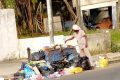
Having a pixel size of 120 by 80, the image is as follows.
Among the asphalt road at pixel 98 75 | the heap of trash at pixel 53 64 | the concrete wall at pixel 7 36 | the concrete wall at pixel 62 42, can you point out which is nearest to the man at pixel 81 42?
the heap of trash at pixel 53 64

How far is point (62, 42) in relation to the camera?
1741 cm

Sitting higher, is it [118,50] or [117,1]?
[117,1]

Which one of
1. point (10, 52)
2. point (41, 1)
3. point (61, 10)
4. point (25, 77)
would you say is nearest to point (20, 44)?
point (10, 52)

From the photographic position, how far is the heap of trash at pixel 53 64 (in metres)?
13.1

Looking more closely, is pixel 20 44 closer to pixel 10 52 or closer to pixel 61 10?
pixel 10 52

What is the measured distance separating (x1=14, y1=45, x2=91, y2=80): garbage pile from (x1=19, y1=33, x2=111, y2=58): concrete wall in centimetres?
260

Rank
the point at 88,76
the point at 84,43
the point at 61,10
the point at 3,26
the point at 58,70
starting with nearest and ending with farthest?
the point at 88,76 → the point at 58,70 → the point at 84,43 → the point at 3,26 → the point at 61,10

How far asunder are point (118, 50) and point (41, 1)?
8537 millimetres

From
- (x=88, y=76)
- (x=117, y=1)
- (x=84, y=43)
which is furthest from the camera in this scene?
(x=117, y=1)

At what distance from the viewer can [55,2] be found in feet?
91.7

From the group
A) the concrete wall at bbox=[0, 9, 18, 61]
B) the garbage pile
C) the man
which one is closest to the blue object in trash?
the garbage pile

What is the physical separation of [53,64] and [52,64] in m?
0.03

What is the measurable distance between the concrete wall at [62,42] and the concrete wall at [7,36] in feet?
0.97

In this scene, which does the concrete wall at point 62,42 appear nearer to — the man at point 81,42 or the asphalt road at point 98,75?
the man at point 81,42
